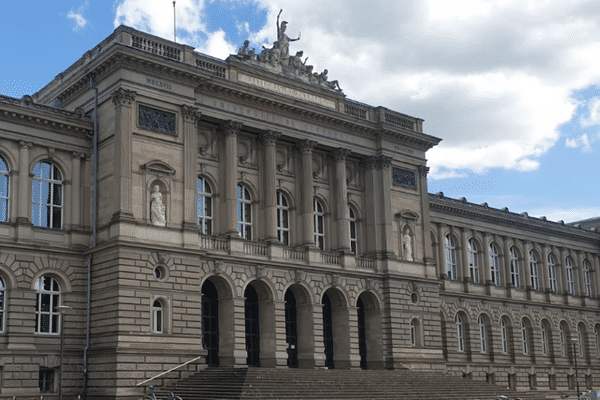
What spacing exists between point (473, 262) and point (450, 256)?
2890 mm

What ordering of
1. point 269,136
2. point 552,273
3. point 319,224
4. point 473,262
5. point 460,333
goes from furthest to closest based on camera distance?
1. point 552,273
2. point 473,262
3. point 460,333
4. point 319,224
5. point 269,136

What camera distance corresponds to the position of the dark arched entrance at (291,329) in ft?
165

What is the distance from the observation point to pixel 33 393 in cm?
3997

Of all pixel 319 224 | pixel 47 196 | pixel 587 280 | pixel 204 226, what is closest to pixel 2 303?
pixel 47 196

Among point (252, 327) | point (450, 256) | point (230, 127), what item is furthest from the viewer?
point (450, 256)

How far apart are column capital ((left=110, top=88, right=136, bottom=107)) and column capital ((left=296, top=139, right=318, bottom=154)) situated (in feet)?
41.5

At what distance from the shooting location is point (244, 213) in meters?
49.8

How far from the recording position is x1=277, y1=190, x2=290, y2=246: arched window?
2019 inches

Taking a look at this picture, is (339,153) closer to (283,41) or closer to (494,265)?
(283,41)

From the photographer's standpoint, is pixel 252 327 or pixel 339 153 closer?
pixel 252 327

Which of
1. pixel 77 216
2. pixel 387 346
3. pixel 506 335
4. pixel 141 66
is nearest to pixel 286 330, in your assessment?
pixel 387 346

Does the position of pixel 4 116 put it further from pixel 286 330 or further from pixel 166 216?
pixel 286 330

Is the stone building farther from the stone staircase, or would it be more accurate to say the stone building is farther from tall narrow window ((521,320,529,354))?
tall narrow window ((521,320,529,354))

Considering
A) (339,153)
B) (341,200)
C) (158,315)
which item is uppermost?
(339,153)
